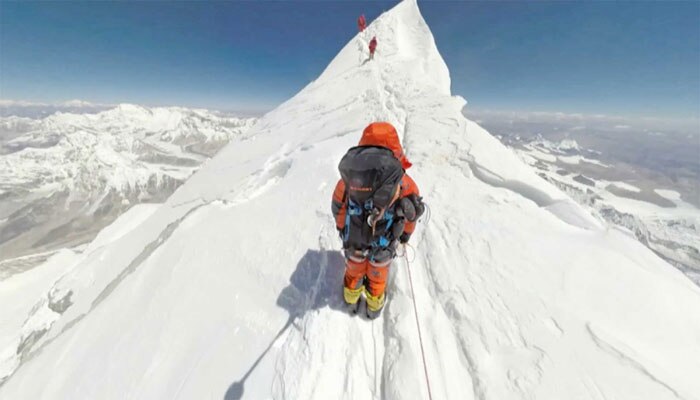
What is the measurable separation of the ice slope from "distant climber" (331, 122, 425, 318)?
477 mm

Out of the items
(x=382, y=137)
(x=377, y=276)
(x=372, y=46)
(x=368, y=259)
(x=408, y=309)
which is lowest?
(x=408, y=309)

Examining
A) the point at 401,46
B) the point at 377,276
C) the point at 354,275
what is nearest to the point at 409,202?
the point at 377,276

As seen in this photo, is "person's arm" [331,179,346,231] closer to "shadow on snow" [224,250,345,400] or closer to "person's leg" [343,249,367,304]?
"person's leg" [343,249,367,304]

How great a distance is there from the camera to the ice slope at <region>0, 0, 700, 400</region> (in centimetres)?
271

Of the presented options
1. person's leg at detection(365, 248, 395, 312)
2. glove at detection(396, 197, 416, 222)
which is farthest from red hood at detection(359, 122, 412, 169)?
person's leg at detection(365, 248, 395, 312)

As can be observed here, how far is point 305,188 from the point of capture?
19.9 feet

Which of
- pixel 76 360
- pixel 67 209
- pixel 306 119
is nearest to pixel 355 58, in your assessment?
pixel 306 119

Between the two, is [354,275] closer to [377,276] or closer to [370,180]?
[377,276]

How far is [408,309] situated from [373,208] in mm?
1444

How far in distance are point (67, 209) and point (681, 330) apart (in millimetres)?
240661

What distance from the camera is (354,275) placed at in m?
3.24

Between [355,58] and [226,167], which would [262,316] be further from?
[355,58]

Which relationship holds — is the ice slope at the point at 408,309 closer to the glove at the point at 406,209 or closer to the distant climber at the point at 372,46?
the glove at the point at 406,209

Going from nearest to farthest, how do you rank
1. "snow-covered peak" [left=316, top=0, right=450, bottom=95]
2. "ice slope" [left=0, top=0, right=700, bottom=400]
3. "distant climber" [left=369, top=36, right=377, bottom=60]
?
"ice slope" [left=0, top=0, right=700, bottom=400] → "distant climber" [left=369, top=36, right=377, bottom=60] → "snow-covered peak" [left=316, top=0, right=450, bottom=95]
